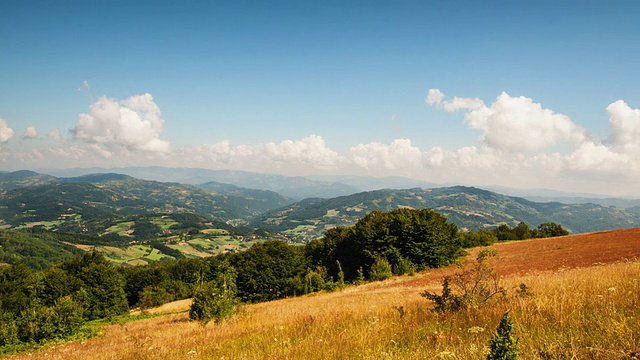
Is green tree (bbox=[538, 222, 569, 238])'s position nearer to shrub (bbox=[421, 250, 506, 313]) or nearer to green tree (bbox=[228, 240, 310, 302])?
green tree (bbox=[228, 240, 310, 302])

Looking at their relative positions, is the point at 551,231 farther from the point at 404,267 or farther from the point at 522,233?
the point at 404,267

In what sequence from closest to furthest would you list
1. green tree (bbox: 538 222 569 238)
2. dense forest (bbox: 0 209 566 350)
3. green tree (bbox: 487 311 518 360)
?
green tree (bbox: 487 311 518 360) → dense forest (bbox: 0 209 566 350) → green tree (bbox: 538 222 569 238)

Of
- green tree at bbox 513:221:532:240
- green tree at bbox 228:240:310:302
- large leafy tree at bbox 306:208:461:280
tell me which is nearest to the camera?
large leafy tree at bbox 306:208:461:280

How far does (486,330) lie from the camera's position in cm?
596

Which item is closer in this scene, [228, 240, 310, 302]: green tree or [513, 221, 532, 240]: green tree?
[228, 240, 310, 302]: green tree

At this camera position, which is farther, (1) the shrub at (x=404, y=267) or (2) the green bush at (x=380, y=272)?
(1) the shrub at (x=404, y=267)

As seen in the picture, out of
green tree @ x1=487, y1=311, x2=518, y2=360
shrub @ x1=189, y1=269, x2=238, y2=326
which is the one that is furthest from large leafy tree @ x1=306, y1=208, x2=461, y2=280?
green tree @ x1=487, y1=311, x2=518, y2=360

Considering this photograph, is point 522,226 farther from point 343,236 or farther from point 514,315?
point 514,315

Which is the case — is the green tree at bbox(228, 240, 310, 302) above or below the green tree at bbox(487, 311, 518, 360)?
below

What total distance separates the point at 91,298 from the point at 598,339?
259 ft

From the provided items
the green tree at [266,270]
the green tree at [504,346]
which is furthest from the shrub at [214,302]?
the green tree at [266,270]

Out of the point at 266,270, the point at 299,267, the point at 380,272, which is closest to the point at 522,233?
the point at 380,272

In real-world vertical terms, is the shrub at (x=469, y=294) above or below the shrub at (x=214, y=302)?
above

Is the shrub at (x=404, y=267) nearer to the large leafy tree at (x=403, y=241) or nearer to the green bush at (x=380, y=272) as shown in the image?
the large leafy tree at (x=403, y=241)
